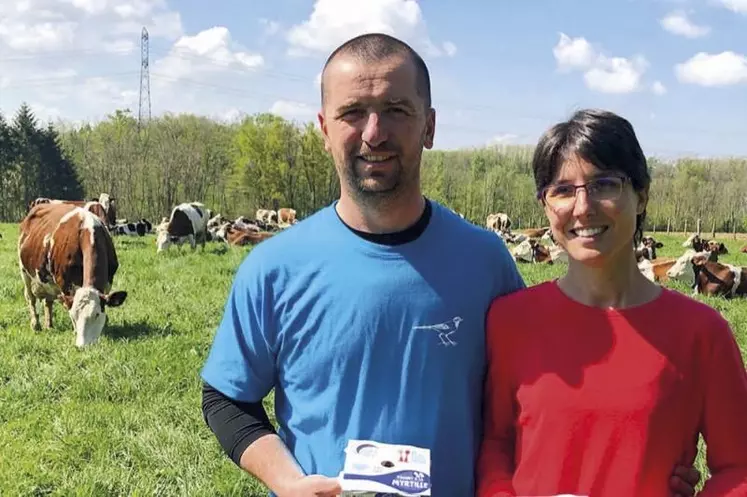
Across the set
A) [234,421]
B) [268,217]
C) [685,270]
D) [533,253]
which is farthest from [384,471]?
[268,217]

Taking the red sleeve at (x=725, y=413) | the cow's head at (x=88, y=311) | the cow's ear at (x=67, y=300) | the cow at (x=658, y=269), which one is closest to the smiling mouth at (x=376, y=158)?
the red sleeve at (x=725, y=413)

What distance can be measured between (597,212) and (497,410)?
647 millimetres

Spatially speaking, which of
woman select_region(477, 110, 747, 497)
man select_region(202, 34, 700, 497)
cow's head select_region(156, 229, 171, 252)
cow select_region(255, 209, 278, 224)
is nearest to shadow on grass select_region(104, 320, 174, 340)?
man select_region(202, 34, 700, 497)

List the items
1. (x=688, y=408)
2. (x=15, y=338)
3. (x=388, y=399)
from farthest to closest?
(x=15, y=338) < (x=388, y=399) < (x=688, y=408)

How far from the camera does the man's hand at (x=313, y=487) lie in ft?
5.85

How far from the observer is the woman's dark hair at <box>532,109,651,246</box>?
1.95 m

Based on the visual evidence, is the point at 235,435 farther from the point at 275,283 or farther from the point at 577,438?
the point at 577,438

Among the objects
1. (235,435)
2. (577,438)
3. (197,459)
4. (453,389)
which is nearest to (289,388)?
(235,435)

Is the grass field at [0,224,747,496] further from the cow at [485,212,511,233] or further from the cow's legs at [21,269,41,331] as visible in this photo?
the cow at [485,212,511,233]

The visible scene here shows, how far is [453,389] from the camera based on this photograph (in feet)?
6.69

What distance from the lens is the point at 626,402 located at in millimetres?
1812

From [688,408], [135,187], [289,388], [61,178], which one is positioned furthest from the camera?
[135,187]

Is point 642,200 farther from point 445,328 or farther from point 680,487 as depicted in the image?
point 680,487

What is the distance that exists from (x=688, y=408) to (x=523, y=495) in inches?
19.7
